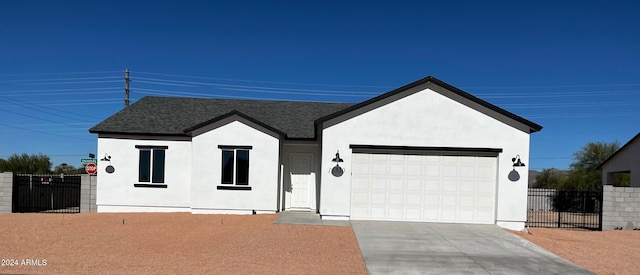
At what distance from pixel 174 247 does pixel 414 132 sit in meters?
8.10

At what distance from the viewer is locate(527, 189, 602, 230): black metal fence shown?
19.6 m

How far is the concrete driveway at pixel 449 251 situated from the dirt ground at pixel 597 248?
489 millimetres

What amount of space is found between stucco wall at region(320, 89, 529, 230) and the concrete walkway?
1.51 feet

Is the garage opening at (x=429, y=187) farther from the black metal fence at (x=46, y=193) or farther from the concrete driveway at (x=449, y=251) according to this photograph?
the black metal fence at (x=46, y=193)

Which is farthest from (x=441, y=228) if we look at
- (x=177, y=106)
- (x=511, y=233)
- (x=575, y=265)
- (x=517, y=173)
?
(x=177, y=106)

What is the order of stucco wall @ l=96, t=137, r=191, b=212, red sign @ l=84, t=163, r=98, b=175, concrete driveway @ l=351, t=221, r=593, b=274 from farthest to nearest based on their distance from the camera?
1. red sign @ l=84, t=163, r=98, b=175
2. stucco wall @ l=96, t=137, r=191, b=212
3. concrete driveway @ l=351, t=221, r=593, b=274

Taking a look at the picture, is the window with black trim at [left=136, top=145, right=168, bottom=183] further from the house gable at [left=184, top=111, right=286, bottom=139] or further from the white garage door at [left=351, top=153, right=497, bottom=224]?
the white garage door at [left=351, top=153, right=497, bottom=224]

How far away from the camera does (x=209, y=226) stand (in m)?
12.6

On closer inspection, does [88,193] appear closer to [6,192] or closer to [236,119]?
[6,192]

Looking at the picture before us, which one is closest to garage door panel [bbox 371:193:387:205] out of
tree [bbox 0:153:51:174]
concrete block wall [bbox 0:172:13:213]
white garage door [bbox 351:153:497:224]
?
white garage door [bbox 351:153:497:224]

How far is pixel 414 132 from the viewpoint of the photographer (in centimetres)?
1385

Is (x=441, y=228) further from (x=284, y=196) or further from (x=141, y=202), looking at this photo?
(x=141, y=202)

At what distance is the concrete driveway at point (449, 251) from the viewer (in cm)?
854

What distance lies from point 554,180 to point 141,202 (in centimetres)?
3037
